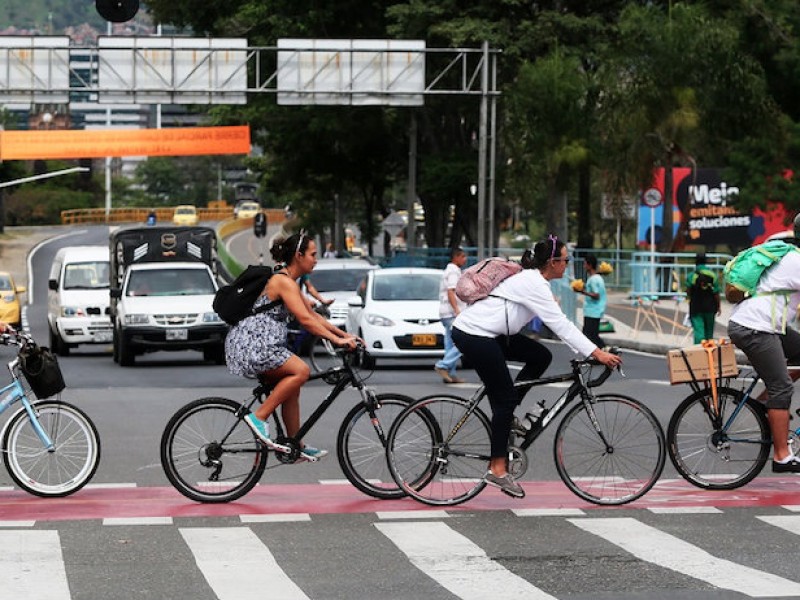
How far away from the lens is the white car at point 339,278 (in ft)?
107

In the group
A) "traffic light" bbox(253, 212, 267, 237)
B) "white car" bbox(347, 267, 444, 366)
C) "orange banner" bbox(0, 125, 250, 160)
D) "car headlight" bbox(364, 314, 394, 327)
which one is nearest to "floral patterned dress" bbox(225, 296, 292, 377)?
"white car" bbox(347, 267, 444, 366)

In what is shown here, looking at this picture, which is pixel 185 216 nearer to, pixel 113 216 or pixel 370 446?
pixel 113 216

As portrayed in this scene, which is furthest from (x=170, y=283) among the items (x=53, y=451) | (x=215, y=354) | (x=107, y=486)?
(x=53, y=451)

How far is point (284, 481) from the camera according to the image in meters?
13.3

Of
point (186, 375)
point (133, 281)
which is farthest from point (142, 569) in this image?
point (133, 281)

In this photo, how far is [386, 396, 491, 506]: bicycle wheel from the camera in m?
11.7

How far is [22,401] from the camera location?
489 inches

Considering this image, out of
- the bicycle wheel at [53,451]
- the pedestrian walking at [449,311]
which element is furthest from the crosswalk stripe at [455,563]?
the pedestrian walking at [449,311]

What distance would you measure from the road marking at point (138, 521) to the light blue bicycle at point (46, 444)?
1.13 m

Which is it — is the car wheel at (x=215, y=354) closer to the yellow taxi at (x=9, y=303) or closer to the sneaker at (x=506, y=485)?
the yellow taxi at (x=9, y=303)

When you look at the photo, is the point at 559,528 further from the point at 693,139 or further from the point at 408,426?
the point at 693,139

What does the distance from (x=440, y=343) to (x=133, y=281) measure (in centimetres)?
570

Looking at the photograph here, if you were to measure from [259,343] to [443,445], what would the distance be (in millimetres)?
1274

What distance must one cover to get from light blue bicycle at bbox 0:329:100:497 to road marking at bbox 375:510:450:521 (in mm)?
2064
